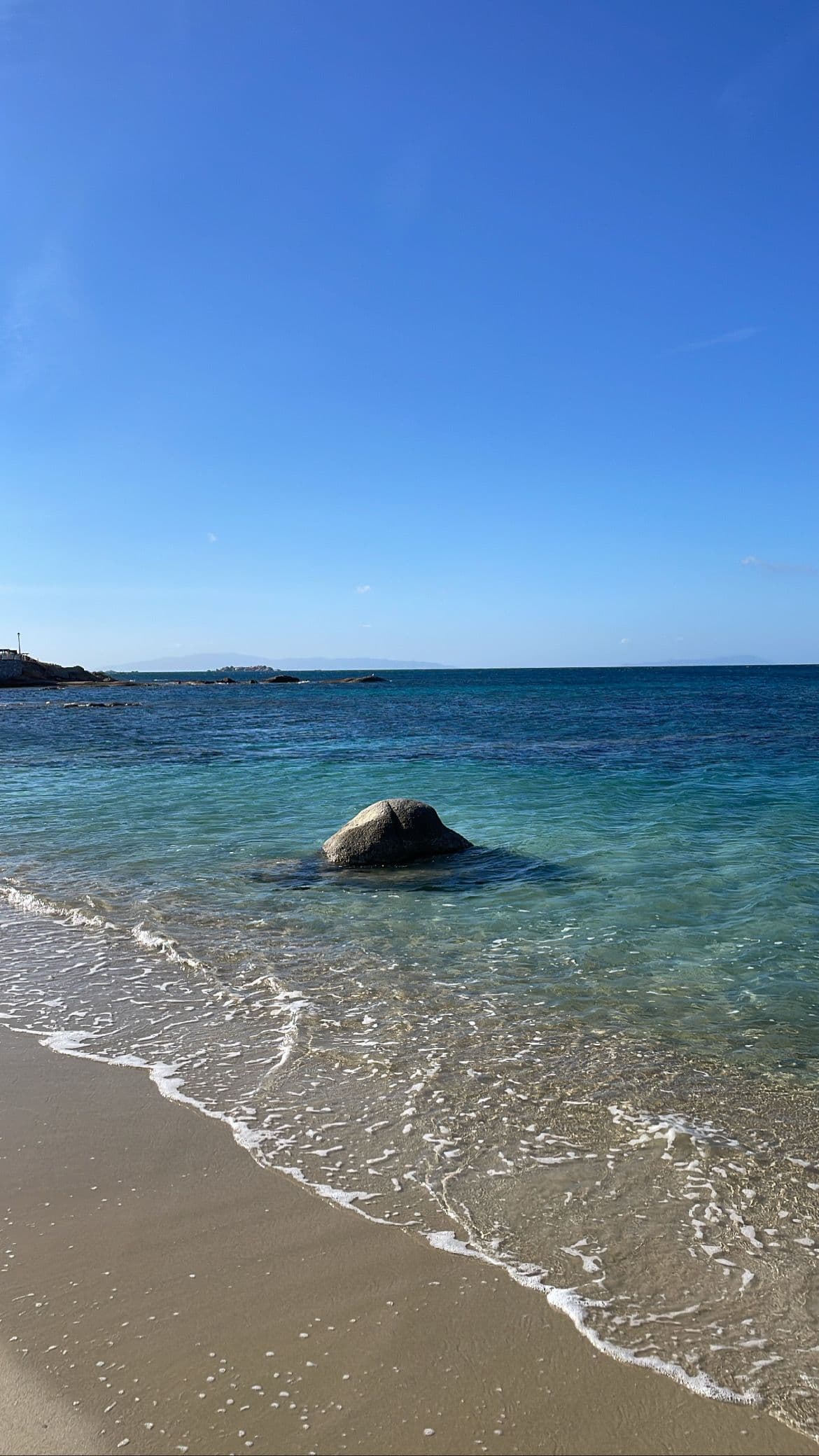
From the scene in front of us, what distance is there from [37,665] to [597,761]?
82.5 metres

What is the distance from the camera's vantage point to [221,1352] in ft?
10.4

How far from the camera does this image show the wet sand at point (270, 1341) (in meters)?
2.83

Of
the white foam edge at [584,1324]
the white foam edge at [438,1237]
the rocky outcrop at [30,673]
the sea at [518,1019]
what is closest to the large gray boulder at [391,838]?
the sea at [518,1019]

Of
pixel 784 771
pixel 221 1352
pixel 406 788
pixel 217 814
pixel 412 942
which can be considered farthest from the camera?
pixel 784 771

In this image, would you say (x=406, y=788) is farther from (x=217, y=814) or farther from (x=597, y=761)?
(x=597, y=761)

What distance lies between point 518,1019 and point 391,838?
558 cm

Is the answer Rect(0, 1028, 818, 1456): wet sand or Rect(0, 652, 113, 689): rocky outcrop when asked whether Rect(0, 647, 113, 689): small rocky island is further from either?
Rect(0, 1028, 818, 1456): wet sand

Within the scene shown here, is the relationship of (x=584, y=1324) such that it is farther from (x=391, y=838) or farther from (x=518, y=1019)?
(x=391, y=838)

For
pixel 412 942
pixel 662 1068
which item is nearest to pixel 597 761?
pixel 412 942

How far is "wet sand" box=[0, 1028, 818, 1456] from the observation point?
2832mm

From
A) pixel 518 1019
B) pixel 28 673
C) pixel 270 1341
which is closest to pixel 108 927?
pixel 518 1019

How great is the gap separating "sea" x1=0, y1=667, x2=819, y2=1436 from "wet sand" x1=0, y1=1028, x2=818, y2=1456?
188 millimetres

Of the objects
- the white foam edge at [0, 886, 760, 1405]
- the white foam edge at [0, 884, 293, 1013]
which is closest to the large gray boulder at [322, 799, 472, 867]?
the white foam edge at [0, 884, 293, 1013]

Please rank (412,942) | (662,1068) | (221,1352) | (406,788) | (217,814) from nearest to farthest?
(221,1352) < (662,1068) < (412,942) < (217,814) < (406,788)
